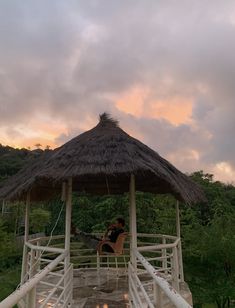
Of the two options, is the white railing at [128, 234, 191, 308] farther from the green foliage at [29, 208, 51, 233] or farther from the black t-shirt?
the green foliage at [29, 208, 51, 233]

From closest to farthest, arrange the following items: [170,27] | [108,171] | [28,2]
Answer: [108,171] < [28,2] < [170,27]

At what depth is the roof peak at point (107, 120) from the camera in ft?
24.6

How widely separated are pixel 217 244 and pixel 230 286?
1473mm


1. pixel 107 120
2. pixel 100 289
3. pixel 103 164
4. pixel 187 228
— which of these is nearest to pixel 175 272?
pixel 100 289

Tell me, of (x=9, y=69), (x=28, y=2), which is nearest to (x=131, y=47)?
(x=28, y=2)

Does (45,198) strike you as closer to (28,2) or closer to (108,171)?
(108,171)

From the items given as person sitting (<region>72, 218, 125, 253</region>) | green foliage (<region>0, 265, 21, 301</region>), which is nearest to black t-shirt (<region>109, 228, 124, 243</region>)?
person sitting (<region>72, 218, 125, 253</region>)

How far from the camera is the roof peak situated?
7.50 meters

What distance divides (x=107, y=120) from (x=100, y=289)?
3.25m

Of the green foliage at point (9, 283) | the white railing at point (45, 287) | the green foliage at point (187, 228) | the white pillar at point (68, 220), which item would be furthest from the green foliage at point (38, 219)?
the white pillar at point (68, 220)

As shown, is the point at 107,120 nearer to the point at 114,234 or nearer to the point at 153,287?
the point at 114,234

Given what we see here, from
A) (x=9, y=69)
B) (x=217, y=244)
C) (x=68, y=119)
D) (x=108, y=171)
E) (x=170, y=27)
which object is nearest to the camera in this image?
(x=108, y=171)

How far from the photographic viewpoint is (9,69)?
1245 centimetres

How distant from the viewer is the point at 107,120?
757cm
